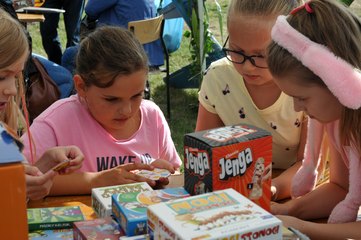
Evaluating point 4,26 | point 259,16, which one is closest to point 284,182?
point 259,16

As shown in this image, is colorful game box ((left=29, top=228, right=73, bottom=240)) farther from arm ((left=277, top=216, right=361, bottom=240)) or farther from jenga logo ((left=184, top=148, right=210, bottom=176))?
arm ((left=277, top=216, right=361, bottom=240))

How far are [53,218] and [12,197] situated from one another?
0.45 meters

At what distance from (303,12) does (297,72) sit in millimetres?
159

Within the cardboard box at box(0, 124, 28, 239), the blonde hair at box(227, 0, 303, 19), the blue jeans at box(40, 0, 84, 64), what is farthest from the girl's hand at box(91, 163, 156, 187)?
the blue jeans at box(40, 0, 84, 64)

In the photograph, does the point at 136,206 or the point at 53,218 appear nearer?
the point at 136,206

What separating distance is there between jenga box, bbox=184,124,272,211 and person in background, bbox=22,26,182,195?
487 mm

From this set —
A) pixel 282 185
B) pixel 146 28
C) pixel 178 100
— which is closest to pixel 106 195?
pixel 282 185

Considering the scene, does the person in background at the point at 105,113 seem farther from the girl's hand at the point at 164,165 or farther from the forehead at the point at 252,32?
the forehead at the point at 252,32

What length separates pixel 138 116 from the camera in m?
2.03

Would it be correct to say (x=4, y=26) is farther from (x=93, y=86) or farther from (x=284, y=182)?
(x=284, y=182)

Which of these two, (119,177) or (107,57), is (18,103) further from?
(119,177)

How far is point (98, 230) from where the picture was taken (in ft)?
3.59

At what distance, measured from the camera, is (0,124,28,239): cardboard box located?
813mm

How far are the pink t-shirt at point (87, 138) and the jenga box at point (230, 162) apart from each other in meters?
0.70
